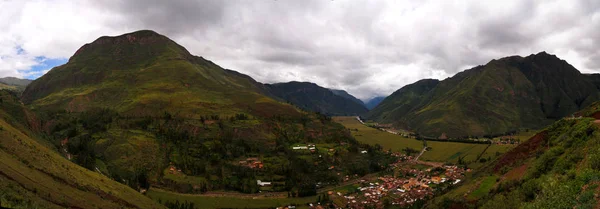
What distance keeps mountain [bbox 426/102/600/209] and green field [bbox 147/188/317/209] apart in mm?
56239

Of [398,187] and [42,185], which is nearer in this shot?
[42,185]

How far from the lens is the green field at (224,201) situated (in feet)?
336

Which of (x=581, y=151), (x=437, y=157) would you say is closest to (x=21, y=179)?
(x=581, y=151)

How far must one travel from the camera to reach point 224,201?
351 feet

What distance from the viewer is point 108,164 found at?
12000 centimetres

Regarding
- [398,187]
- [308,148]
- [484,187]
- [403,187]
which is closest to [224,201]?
[398,187]

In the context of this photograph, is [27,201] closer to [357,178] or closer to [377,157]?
[357,178]

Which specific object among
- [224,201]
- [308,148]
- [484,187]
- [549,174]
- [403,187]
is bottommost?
[224,201]

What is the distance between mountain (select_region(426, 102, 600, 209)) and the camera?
2428cm

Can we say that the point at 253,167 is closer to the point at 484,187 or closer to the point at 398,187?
the point at 398,187

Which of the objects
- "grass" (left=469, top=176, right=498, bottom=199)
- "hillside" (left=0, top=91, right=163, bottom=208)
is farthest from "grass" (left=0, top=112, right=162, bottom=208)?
"grass" (left=469, top=176, right=498, bottom=199)

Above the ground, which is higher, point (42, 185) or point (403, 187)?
point (42, 185)

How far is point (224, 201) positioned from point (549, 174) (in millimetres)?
94720

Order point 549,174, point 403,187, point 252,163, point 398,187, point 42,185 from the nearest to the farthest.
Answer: point 549,174, point 42,185, point 403,187, point 398,187, point 252,163
